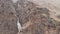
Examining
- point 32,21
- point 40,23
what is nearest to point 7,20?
point 32,21

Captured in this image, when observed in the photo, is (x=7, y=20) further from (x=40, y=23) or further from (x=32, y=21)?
(x=40, y=23)

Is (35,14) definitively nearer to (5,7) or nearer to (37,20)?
(37,20)

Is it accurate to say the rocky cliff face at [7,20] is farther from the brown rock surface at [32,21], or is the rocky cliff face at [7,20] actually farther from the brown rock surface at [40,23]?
the brown rock surface at [40,23]

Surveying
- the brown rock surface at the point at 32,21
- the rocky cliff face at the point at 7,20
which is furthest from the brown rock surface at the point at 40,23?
the rocky cliff face at the point at 7,20

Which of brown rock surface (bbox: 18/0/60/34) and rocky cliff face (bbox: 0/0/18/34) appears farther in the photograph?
rocky cliff face (bbox: 0/0/18/34)

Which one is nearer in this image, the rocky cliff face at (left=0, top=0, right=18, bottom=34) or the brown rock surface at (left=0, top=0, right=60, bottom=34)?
the brown rock surface at (left=0, top=0, right=60, bottom=34)

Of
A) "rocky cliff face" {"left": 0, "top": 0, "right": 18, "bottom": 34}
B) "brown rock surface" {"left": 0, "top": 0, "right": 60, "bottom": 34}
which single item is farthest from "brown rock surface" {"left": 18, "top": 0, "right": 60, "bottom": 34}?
"rocky cliff face" {"left": 0, "top": 0, "right": 18, "bottom": 34}

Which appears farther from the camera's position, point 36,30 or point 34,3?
point 34,3

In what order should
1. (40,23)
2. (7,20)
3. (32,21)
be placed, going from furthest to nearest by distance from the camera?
(7,20)
(32,21)
(40,23)

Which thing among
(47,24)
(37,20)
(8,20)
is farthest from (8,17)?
(47,24)

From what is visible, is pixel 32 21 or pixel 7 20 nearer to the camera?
pixel 32 21

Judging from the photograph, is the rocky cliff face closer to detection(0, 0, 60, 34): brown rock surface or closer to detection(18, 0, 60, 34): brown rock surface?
detection(0, 0, 60, 34): brown rock surface
